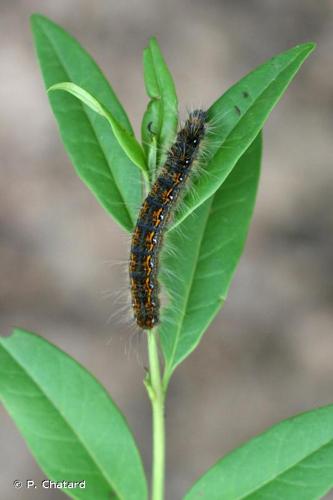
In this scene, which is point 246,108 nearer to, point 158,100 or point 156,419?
point 158,100

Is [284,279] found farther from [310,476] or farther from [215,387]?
[310,476]

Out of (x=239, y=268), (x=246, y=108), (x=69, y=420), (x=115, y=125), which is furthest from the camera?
(x=239, y=268)

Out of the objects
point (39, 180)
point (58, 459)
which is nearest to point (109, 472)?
point (58, 459)

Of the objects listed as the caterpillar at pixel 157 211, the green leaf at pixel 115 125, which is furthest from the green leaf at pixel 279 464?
the green leaf at pixel 115 125

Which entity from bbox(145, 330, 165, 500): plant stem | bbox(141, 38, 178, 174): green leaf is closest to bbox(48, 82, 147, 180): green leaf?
bbox(141, 38, 178, 174): green leaf

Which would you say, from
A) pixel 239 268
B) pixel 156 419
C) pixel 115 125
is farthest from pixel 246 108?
pixel 239 268

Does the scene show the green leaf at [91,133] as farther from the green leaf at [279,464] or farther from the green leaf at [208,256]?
the green leaf at [279,464]

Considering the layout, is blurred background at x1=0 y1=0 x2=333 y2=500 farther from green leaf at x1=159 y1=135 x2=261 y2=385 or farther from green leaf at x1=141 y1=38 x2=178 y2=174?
green leaf at x1=141 y1=38 x2=178 y2=174
